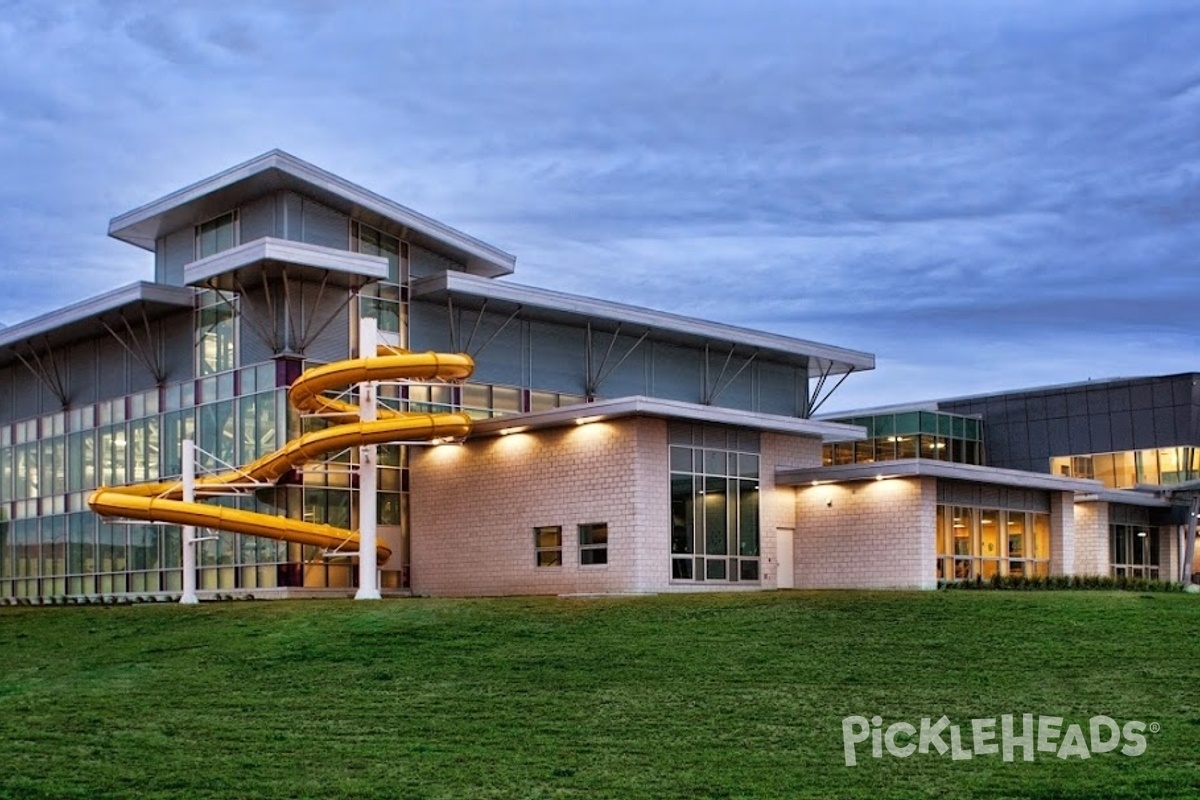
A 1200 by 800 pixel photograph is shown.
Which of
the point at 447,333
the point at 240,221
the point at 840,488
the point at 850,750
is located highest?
the point at 240,221

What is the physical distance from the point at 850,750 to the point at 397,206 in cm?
2895

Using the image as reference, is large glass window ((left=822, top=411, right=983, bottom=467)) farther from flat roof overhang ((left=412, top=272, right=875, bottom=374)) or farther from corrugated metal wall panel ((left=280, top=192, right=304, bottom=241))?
corrugated metal wall panel ((left=280, top=192, right=304, bottom=241))

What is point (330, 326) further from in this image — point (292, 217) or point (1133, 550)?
point (1133, 550)

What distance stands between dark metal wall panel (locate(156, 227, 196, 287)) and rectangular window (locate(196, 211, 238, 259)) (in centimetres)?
32

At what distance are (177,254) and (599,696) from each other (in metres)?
29.1

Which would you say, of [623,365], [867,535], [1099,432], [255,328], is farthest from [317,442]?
[1099,432]

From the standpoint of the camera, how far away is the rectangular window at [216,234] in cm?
4337

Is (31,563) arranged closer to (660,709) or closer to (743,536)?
(743,536)

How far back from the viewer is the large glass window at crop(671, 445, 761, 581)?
3762 cm

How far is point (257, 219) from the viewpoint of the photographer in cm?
4250

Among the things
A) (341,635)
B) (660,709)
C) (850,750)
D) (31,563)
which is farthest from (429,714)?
(31,563)

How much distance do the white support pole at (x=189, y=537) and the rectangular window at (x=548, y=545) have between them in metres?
9.21

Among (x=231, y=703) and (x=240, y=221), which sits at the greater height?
(x=240, y=221)

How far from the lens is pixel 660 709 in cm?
1972
